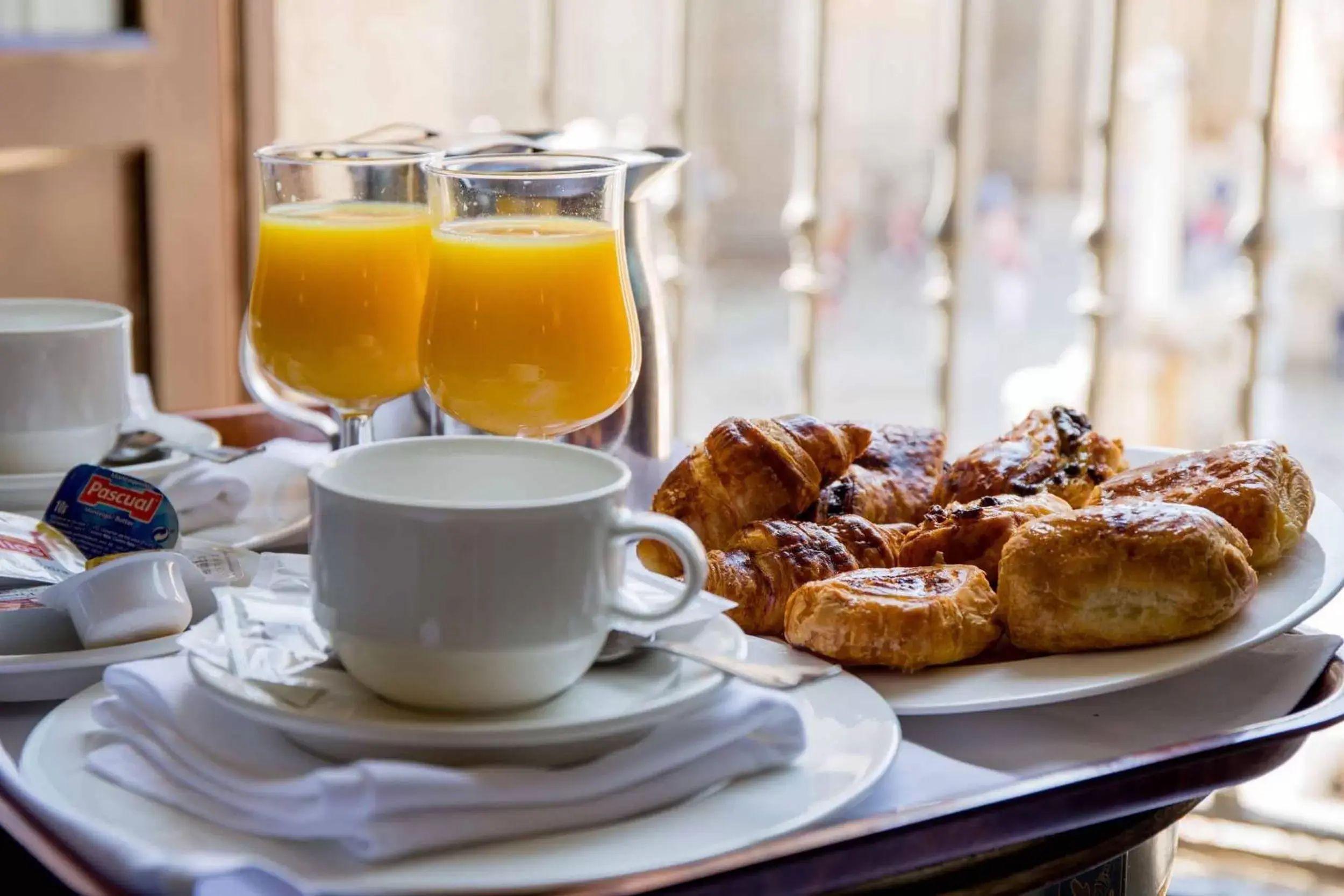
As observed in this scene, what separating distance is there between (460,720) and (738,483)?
38cm

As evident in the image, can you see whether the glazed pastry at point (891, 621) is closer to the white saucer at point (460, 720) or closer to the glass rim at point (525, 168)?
the white saucer at point (460, 720)

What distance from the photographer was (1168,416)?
371cm

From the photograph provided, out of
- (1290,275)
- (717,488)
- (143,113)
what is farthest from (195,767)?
(1290,275)

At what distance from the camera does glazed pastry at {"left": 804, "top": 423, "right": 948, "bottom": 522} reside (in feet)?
3.41

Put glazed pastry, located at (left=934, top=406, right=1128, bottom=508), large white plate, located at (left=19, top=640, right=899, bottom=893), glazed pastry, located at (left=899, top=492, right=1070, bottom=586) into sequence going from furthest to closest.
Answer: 1. glazed pastry, located at (left=934, top=406, right=1128, bottom=508)
2. glazed pastry, located at (left=899, top=492, right=1070, bottom=586)
3. large white plate, located at (left=19, top=640, right=899, bottom=893)

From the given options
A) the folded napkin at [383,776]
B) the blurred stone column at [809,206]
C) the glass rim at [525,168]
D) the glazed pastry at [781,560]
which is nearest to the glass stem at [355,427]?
→ the glass rim at [525,168]

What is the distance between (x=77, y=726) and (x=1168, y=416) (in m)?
3.36

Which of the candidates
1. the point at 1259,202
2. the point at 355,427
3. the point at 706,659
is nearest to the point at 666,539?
the point at 706,659

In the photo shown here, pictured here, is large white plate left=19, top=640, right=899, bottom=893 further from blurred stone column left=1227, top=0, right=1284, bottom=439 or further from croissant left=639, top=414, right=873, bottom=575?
blurred stone column left=1227, top=0, right=1284, bottom=439

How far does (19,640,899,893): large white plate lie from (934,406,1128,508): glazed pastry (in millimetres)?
358

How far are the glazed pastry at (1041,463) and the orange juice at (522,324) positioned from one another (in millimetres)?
254

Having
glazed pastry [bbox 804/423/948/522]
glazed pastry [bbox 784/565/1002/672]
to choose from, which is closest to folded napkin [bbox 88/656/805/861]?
Result: glazed pastry [bbox 784/565/1002/672]

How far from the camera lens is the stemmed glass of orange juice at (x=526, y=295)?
0.99 meters

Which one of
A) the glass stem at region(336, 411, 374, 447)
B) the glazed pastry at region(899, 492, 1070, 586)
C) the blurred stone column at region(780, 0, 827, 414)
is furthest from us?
the blurred stone column at region(780, 0, 827, 414)
